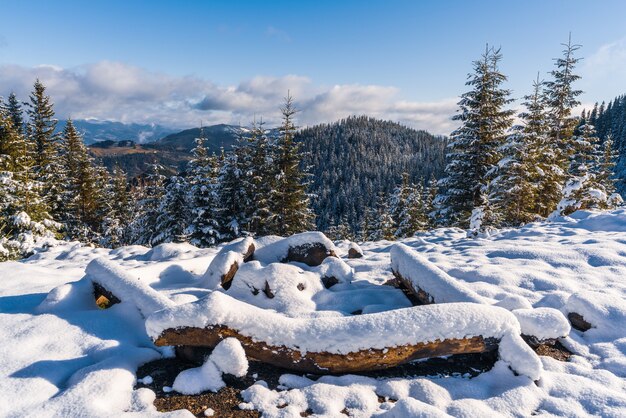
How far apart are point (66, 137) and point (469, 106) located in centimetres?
3090

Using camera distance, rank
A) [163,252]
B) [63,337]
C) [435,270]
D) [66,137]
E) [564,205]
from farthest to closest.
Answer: [66,137] → [564,205] → [163,252] → [435,270] → [63,337]

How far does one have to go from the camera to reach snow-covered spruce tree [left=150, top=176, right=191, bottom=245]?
23.7m

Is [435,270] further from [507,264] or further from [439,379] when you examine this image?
[507,264]

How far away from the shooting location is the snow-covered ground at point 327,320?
133 inches

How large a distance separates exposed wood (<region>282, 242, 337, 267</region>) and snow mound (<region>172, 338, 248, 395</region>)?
362 centimetres

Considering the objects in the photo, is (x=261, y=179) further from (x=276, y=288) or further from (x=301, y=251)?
(x=276, y=288)

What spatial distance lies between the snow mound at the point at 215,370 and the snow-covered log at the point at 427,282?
304 centimetres

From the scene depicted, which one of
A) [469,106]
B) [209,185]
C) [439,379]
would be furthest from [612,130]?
[439,379]

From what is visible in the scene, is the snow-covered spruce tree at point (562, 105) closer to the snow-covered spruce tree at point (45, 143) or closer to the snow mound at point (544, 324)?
the snow mound at point (544, 324)

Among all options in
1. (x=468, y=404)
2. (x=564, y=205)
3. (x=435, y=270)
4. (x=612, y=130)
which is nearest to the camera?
(x=468, y=404)

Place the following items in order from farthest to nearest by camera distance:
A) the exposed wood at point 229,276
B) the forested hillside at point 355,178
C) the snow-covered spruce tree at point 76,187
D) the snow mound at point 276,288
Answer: the forested hillside at point 355,178 < the snow-covered spruce tree at point 76,187 < the exposed wood at point 229,276 < the snow mound at point 276,288

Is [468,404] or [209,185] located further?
[209,185]

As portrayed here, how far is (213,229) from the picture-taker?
22109mm

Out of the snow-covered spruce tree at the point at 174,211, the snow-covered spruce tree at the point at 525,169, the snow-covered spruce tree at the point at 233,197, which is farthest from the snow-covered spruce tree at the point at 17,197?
the snow-covered spruce tree at the point at 525,169
